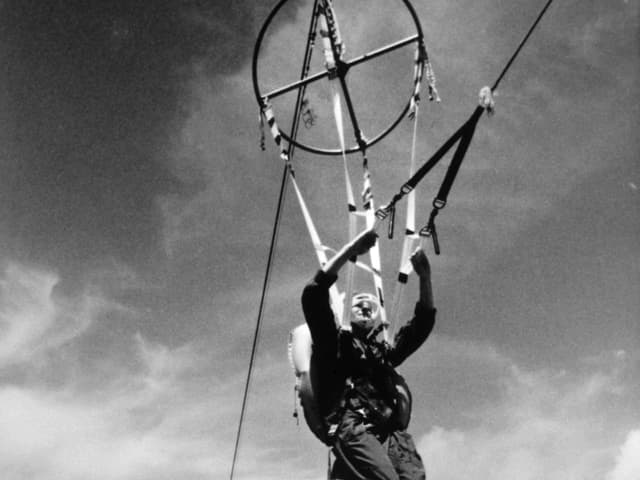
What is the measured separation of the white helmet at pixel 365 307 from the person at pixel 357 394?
8.5 inches

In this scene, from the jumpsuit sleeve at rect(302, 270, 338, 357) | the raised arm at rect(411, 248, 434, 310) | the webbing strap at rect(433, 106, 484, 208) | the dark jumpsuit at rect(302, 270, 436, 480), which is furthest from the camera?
the raised arm at rect(411, 248, 434, 310)

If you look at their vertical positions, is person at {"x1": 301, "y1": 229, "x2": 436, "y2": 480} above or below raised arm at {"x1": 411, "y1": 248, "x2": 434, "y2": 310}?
below

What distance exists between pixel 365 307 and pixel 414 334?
1.55 ft

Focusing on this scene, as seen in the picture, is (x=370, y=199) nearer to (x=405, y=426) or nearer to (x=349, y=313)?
(x=349, y=313)

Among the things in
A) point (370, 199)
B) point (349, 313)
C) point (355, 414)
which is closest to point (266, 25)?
point (370, 199)

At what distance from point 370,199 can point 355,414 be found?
7.58ft

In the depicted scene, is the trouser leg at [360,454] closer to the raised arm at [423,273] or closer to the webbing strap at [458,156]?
the raised arm at [423,273]

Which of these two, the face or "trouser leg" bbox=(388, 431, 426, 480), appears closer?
"trouser leg" bbox=(388, 431, 426, 480)

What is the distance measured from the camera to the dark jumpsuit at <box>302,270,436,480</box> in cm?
386

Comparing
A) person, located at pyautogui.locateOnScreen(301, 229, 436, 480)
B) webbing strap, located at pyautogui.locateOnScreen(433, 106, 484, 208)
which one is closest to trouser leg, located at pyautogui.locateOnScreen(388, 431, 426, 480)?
person, located at pyautogui.locateOnScreen(301, 229, 436, 480)

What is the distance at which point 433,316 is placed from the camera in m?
4.73

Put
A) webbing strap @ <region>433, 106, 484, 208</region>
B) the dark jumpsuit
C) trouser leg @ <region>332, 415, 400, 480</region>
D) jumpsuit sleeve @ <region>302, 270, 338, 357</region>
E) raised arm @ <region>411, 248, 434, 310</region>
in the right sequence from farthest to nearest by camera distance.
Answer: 1. raised arm @ <region>411, 248, 434, 310</region>
2. webbing strap @ <region>433, 106, 484, 208</region>
3. jumpsuit sleeve @ <region>302, 270, 338, 357</region>
4. the dark jumpsuit
5. trouser leg @ <region>332, 415, 400, 480</region>

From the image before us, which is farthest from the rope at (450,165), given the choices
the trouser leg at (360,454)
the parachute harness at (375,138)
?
the trouser leg at (360,454)

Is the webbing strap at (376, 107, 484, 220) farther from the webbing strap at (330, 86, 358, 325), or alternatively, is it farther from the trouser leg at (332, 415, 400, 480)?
the trouser leg at (332, 415, 400, 480)
